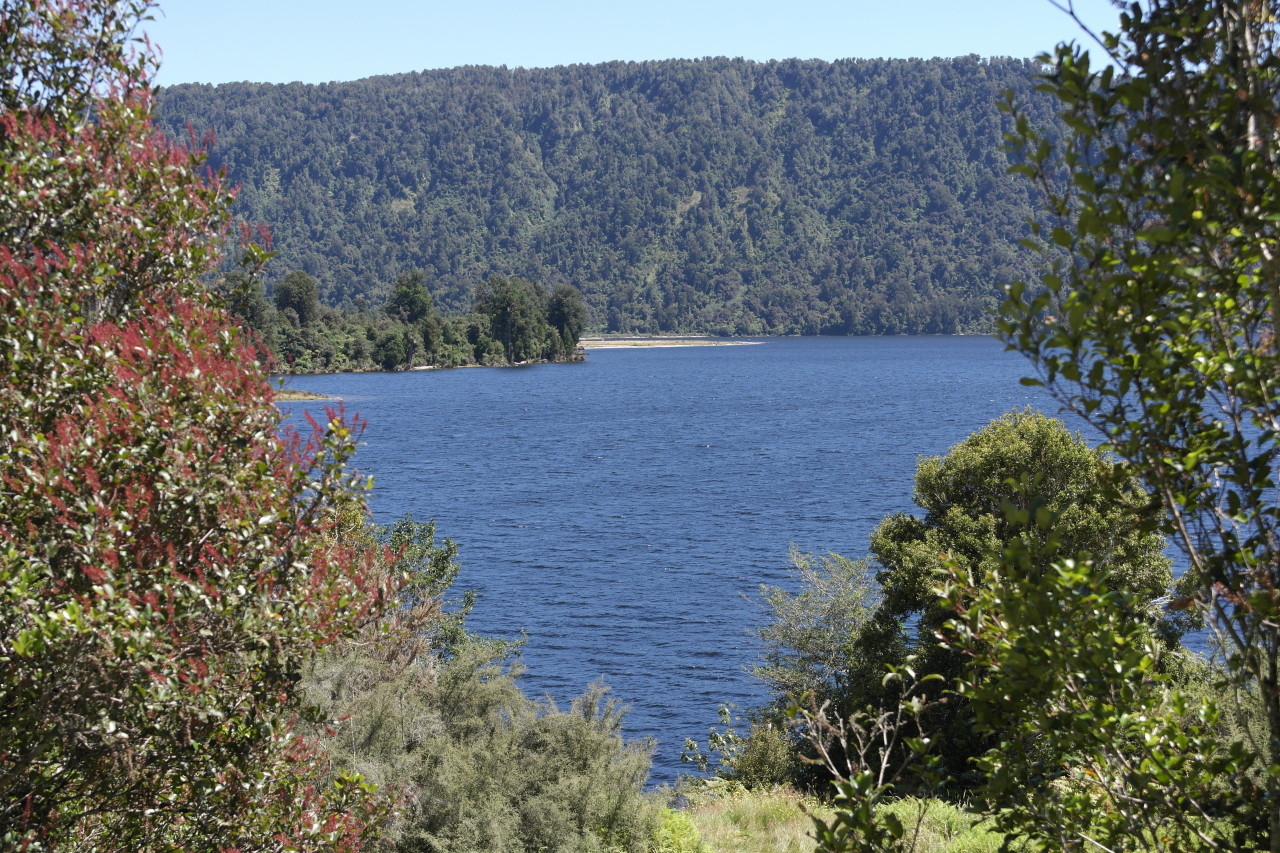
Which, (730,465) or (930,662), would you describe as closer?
(930,662)

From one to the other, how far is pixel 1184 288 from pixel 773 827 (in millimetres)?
18703

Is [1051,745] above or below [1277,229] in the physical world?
below

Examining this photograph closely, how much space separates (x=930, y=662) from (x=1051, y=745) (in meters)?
22.3

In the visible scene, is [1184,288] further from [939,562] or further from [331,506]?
[939,562]

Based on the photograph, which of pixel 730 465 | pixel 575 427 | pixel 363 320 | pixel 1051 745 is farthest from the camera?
pixel 363 320

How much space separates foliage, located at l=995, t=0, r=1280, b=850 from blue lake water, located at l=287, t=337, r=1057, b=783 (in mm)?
27738

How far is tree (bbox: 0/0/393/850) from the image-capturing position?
5.66 metres

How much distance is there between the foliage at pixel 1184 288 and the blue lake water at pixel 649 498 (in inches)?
1092

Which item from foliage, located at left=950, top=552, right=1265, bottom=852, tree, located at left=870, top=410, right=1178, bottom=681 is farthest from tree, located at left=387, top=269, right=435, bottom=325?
foliage, located at left=950, top=552, right=1265, bottom=852

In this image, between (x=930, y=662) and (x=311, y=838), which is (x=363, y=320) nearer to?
(x=930, y=662)

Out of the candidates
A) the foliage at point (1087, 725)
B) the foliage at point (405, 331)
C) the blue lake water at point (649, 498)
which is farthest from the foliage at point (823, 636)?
the foliage at point (405, 331)

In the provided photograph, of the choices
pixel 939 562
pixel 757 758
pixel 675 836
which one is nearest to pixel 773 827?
pixel 675 836

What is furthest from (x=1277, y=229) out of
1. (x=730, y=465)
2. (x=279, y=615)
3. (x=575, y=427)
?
(x=575, y=427)

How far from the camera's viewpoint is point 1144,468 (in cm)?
402
